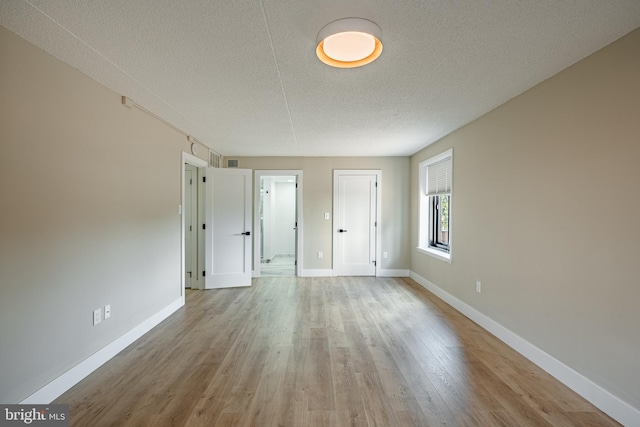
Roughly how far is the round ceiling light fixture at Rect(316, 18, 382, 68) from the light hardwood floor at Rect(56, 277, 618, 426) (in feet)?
7.43

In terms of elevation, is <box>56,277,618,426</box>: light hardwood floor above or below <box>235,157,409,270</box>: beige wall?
below

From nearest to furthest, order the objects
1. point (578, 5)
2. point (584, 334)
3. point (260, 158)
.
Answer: point (578, 5), point (584, 334), point (260, 158)

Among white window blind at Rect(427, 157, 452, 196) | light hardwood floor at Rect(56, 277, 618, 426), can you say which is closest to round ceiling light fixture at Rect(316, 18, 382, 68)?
light hardwood floor at Rect(56, 277, 618, 426)

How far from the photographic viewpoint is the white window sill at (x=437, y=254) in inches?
154

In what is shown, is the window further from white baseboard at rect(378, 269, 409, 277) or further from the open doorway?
the open doorway

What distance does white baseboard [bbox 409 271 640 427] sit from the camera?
1.64 metres

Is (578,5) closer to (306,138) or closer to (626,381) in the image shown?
(626,381)

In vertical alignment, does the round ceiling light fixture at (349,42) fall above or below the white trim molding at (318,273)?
above

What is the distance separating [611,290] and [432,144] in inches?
121

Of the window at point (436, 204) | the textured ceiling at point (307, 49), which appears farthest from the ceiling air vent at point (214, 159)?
the window at point (436, 204)

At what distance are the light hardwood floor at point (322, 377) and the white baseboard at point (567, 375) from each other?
0.06 metres

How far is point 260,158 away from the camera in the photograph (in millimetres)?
5348

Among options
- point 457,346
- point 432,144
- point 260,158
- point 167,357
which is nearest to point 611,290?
point 457,346

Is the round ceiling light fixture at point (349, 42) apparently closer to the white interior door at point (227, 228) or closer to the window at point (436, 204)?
the window at point (436, 204)
